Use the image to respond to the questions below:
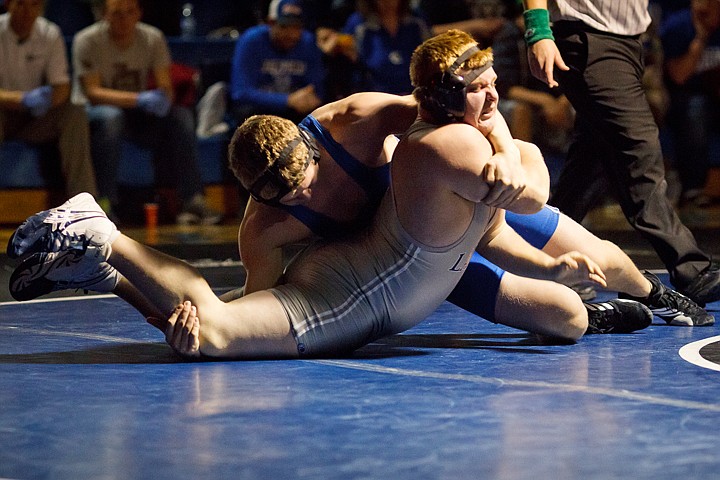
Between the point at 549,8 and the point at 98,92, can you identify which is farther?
the point at 98,92

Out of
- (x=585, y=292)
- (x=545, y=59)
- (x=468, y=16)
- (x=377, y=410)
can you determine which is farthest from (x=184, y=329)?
(x=468, y=16)

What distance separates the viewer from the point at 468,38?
3.49 metres

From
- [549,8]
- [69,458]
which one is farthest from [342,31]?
[69,458]

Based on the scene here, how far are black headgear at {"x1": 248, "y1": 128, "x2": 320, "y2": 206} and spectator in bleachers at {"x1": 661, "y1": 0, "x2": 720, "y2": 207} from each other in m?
5.56

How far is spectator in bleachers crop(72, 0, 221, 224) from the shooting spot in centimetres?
783

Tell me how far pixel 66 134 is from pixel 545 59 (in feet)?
13.8

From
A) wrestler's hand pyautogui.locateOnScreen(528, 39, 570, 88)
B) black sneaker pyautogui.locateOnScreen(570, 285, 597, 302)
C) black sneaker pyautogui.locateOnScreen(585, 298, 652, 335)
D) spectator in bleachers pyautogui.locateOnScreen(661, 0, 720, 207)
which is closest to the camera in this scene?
black sneaker pyautogui.locateOnScreen(585, 298, 652, 335)

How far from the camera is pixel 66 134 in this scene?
25.1 feet

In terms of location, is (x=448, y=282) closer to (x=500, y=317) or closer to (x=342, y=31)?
(x=500, y=317)

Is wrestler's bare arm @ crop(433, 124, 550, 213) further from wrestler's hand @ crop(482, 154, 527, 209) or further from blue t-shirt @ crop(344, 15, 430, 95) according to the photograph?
blue t-shirt @ crop(344, 15, 430, 95)

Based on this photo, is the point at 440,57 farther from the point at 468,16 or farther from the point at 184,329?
the point at 468,16

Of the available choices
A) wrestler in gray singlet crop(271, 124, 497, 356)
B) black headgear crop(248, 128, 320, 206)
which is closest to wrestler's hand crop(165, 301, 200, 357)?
wrestler in gray singlet crop(271, 124, 497, 356)

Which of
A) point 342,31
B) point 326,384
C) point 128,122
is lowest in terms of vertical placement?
point 326,384

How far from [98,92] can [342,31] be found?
165cm
